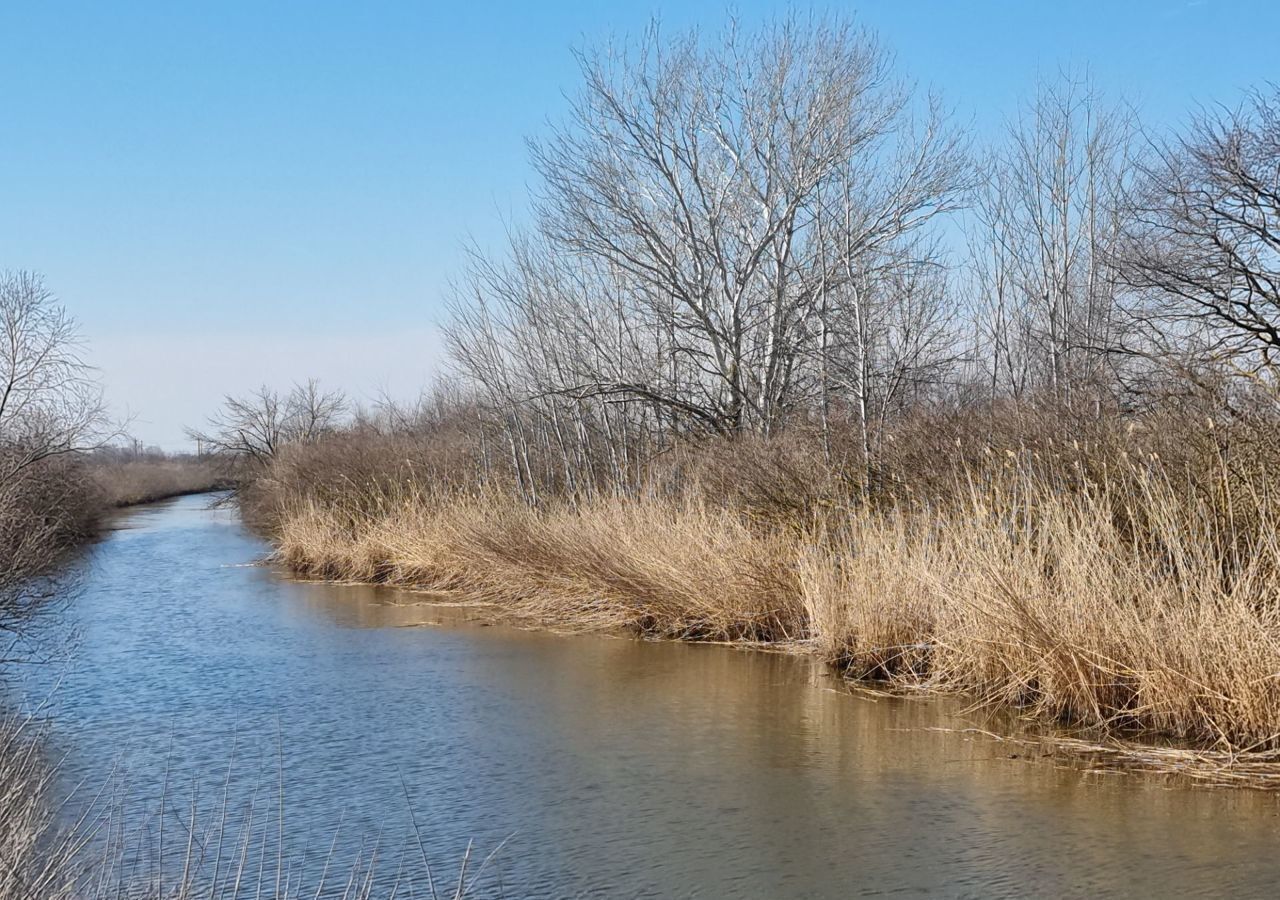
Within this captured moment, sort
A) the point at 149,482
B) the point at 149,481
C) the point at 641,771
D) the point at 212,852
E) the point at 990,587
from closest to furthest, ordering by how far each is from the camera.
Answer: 1. the point at 212,852
2. the point at 641,771
3. the point at 990,587
4. the point at 149,482
5. the point at 149,481

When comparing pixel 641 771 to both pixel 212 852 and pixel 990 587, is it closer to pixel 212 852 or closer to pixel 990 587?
pixel 212 852

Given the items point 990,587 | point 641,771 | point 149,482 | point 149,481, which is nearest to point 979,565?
point 990,587

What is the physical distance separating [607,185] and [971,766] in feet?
41.6

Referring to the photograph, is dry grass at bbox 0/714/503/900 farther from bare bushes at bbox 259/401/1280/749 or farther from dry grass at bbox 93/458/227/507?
A: dry grass at bbox 93/458/227/507

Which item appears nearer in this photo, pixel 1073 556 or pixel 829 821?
pixel 829 821

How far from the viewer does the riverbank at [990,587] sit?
720 centimetres

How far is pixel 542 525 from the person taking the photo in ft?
48.4

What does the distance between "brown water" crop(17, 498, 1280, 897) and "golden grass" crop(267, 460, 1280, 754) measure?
0.55m

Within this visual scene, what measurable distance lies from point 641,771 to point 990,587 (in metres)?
2.88

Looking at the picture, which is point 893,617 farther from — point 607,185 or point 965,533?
point 607,185

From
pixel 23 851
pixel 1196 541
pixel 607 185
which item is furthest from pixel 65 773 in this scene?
pixel 607 185

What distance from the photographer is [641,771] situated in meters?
7.46

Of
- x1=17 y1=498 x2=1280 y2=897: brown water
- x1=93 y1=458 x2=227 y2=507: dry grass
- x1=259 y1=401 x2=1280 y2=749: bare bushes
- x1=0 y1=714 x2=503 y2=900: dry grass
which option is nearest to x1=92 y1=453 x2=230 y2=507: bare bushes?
x1=93 y1=458 x2=227 y2=507: dry grass

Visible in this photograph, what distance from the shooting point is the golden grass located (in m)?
7.18
